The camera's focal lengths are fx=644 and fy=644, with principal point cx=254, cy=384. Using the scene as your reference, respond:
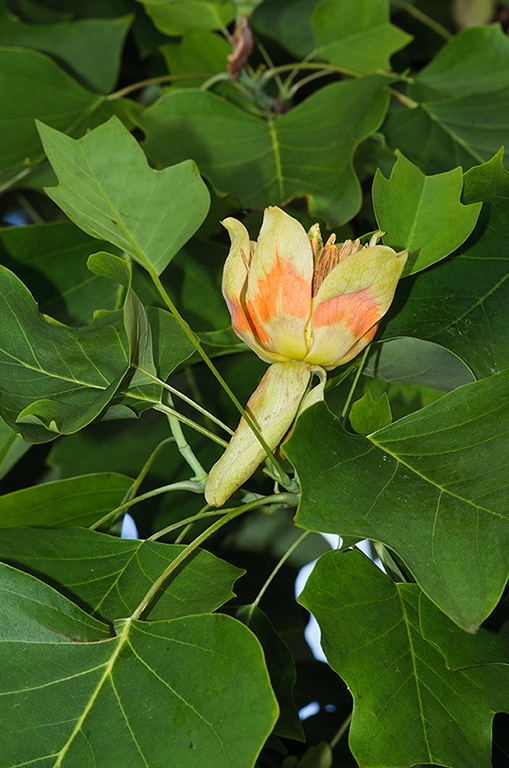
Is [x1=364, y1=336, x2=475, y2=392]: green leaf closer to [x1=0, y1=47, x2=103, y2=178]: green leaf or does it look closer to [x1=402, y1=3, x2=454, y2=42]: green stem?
[x1=0, y1=47, x2=103, y2=178]: green leaf

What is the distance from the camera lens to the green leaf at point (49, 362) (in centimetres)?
41

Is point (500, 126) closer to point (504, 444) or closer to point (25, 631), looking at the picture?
point (504, 444)

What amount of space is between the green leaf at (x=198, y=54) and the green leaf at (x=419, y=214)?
45cm

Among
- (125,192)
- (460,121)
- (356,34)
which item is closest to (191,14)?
(356,34)

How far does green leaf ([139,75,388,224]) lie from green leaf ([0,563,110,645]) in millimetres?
346

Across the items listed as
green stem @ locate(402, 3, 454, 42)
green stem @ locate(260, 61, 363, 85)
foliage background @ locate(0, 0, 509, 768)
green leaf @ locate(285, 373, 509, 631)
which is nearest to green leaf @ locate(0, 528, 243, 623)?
foliage background @ locate(0, 0, 509, 768)

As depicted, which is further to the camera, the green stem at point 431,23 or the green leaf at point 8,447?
the green stem at point 431,23

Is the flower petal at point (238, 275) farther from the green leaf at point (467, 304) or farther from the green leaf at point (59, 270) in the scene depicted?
the green leaf at point (59, 270)

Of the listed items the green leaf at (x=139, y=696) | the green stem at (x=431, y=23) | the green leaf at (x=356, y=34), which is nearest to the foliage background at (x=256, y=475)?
the green leaf at (x=139, y=696)

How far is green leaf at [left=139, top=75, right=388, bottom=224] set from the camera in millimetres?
557

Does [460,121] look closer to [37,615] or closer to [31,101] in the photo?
[31,101]

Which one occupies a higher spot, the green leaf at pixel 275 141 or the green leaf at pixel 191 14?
the green leaf at pixel 191 14

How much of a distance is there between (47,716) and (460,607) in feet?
0.74

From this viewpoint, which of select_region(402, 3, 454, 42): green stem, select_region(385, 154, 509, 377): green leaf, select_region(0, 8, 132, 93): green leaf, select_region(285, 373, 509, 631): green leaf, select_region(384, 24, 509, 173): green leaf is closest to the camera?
select_region(285, 373, 509, 631): green leaf
